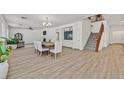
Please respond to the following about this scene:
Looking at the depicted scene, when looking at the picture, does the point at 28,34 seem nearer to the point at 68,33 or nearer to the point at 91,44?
the point at 68,33

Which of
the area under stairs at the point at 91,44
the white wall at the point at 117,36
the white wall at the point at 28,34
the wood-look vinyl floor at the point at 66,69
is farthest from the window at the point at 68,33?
the white wall at the point at 117,36

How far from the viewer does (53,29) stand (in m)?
14.1

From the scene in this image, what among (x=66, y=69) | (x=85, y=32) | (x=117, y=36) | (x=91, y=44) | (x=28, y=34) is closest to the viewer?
(x=66, y=69)

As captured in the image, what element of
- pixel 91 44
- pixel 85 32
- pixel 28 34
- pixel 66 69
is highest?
pixel 28 34

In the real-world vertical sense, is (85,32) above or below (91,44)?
above

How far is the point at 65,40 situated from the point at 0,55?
8935mm

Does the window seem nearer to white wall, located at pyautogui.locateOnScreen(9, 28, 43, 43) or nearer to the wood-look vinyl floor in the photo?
the wood-look vinyl floor

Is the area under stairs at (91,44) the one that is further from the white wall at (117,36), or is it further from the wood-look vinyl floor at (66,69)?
the white wall at (117,36)

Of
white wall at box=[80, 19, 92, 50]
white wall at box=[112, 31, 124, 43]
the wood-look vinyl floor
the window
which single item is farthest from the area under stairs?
white wall at box=[112, 31, 124, 43]

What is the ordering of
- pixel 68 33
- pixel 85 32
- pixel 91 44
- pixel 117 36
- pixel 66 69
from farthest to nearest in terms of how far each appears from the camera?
pixel 117 36, pixel 68 33, pixel 85 32, pixel 91 44, pixel 66 69

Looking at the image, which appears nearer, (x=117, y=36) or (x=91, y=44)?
(x=91, y=44)

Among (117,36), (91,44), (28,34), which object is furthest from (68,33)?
(117,36)
